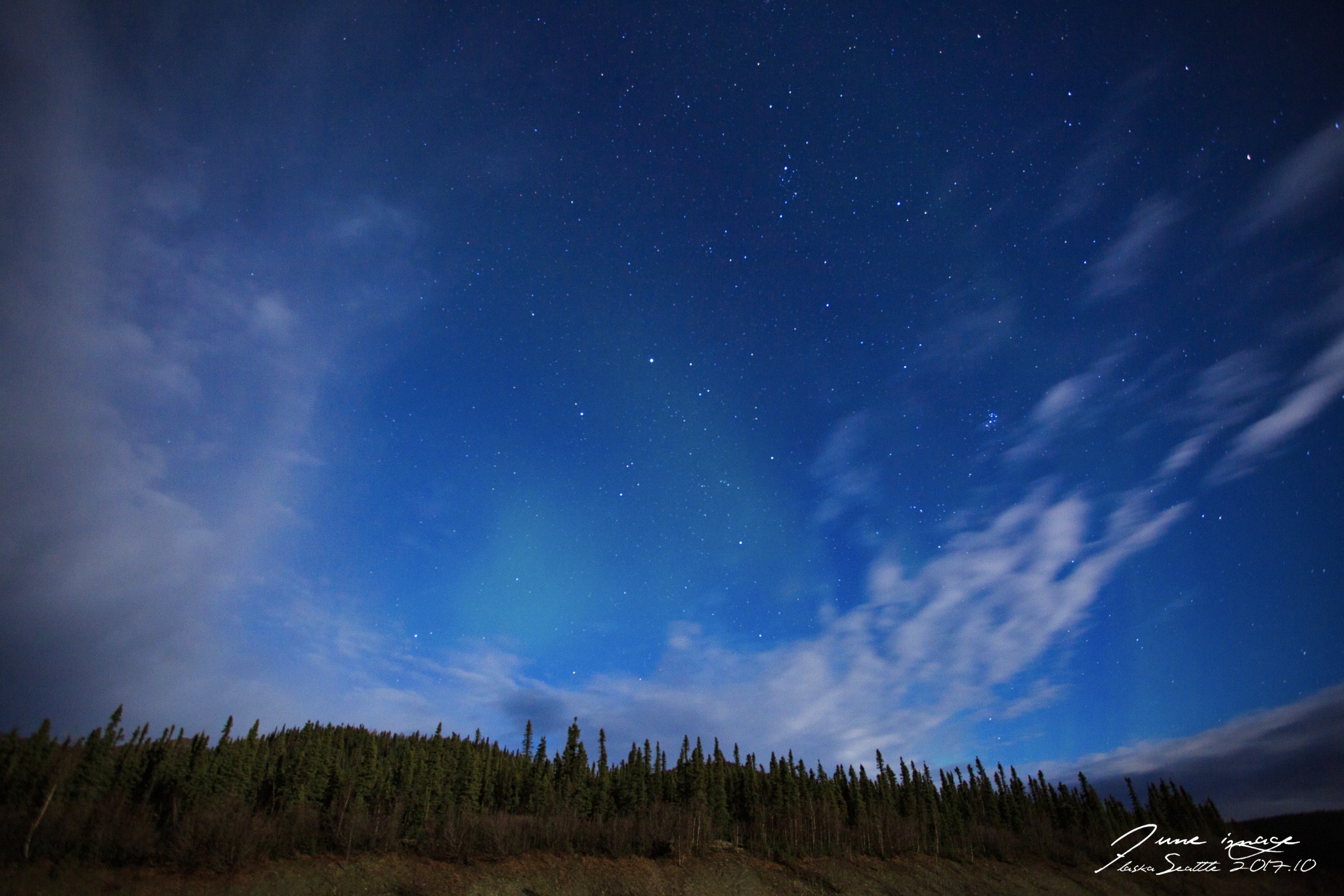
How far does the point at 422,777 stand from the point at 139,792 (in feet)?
101

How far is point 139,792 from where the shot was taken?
6669cm

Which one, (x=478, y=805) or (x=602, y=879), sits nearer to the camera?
(x=602, y=879)

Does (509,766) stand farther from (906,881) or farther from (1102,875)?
(1102,875)

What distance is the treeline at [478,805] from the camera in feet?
125

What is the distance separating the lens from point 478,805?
274 feet

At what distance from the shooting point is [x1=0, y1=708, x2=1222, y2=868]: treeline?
38.0 m
